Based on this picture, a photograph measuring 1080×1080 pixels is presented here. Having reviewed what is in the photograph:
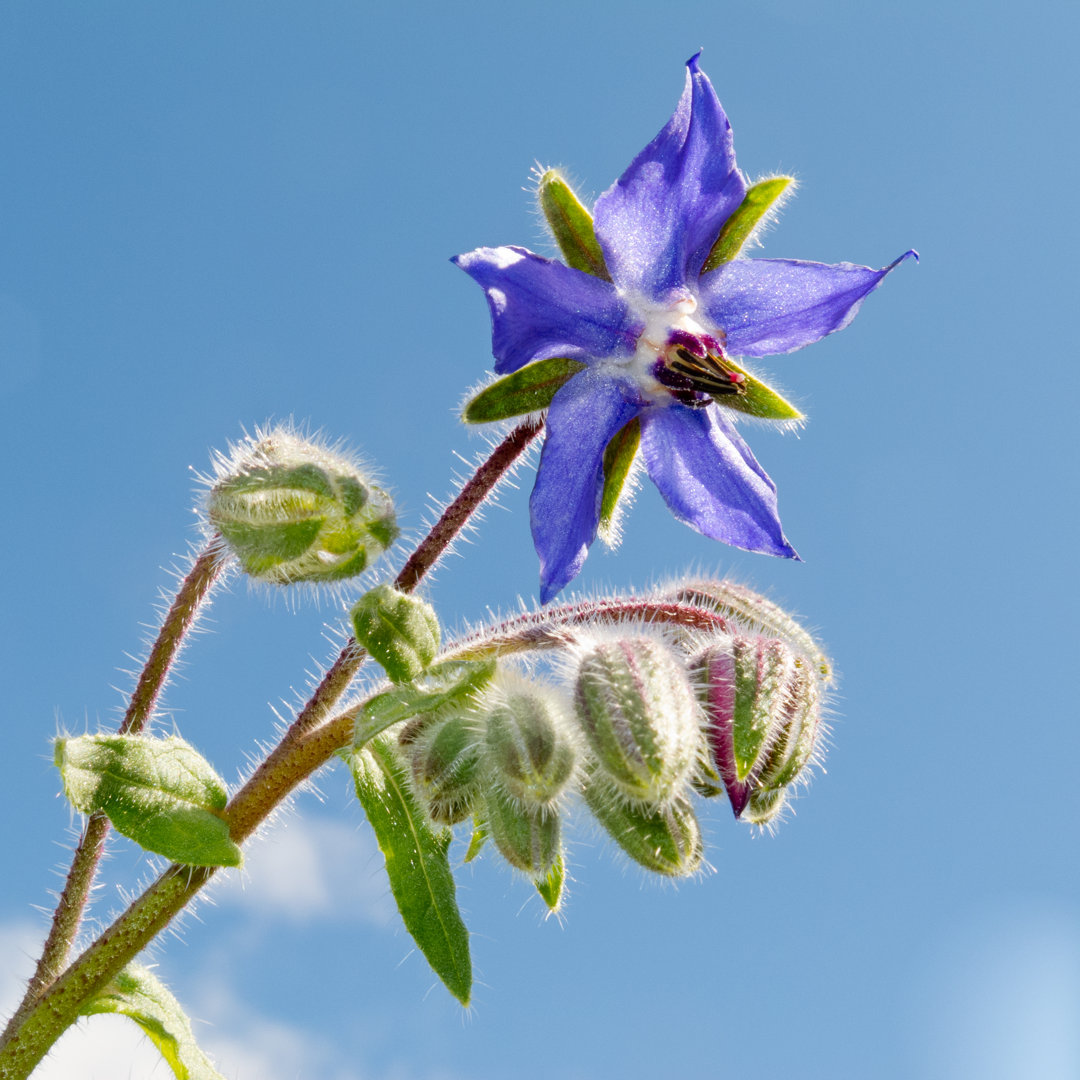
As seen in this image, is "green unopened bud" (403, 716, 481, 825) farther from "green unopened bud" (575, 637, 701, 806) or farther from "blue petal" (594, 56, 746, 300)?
"blue petal" (594, 56, 746, 300)

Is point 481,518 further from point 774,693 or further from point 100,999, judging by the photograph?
point 100,999

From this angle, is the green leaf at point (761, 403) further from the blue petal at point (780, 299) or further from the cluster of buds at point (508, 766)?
the cluster of buds at point (508, 766)

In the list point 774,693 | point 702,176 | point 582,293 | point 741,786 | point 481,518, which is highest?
point 702,176

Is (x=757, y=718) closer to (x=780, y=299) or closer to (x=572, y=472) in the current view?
(x=572, y=472)

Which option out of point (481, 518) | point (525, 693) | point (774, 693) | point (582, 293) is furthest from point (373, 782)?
point (582, 293)

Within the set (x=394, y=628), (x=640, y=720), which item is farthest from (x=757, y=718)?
(x=394, y=628)
